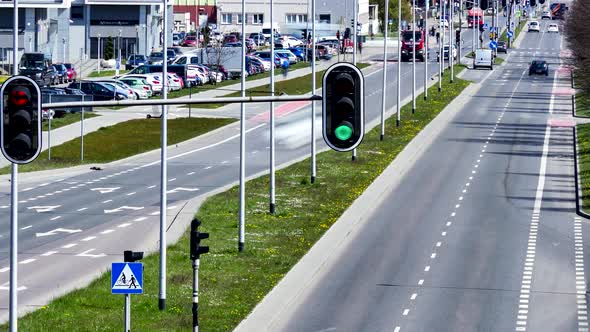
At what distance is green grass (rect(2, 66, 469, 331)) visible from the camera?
33.3 metres

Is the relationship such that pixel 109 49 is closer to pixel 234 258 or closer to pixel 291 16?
pixel 291 16

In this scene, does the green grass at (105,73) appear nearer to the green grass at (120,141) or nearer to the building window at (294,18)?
the green grass at (120,141)

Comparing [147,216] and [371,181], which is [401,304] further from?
[371,181]

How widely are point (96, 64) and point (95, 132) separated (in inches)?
1810

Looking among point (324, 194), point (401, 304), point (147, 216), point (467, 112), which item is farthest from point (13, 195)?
point (467, 112)

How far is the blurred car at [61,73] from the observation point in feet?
337

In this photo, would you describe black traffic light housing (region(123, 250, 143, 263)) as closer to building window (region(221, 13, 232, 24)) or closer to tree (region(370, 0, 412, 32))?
building window (region(221, 13, 232, 24))

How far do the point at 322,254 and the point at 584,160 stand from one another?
29358 mm

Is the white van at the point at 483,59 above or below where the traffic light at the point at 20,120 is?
above

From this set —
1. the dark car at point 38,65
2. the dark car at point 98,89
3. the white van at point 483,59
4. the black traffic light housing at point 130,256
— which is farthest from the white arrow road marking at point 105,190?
the white van at point 483,59

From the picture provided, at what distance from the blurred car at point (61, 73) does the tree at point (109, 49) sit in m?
22.8

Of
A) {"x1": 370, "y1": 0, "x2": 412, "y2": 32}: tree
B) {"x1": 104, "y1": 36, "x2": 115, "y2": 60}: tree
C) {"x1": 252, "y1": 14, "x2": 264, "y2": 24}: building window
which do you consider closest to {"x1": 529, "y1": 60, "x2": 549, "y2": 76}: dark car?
{"x1": 252, "y1": 14, "x2": 264, "y2": 24}: building window

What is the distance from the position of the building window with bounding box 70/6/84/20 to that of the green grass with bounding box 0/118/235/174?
50.4 metres

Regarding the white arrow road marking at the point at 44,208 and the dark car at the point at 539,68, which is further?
the dark car at the point at 539,68
